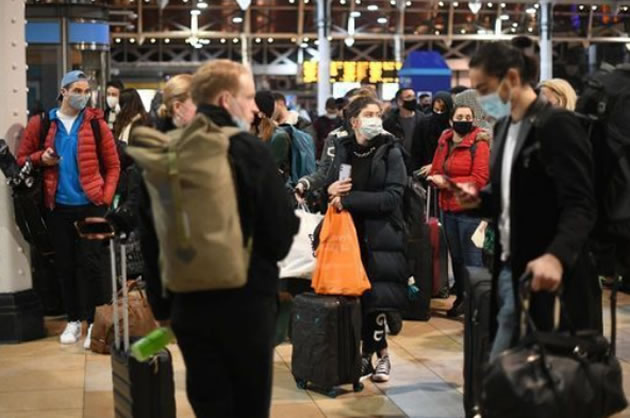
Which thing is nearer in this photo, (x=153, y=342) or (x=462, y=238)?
(x=153, y=342)

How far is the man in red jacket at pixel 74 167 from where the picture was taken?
7.21 meters

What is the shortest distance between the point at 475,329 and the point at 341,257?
38.6 inches

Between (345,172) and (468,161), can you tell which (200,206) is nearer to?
(345,172)

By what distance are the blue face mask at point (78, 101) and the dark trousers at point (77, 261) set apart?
664mm

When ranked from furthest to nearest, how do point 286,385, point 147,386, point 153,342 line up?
point 286,385 < point 147,386 < point 153,342

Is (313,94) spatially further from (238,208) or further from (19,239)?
(238,208)

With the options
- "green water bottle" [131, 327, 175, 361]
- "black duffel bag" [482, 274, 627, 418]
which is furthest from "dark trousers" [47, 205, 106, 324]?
"black duffel bag" [482, 274, 627, 418]

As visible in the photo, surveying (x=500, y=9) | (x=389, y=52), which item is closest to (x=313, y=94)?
(x=389, y=52)

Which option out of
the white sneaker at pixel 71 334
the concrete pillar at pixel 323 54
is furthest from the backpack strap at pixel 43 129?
the concrete pillar at pixel 323 54

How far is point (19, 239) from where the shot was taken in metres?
7.59

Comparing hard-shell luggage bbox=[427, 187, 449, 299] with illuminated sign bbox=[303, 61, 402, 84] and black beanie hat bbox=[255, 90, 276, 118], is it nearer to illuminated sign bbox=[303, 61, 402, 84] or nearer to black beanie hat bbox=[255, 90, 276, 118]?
black beanie hat bbox=[255, 90, 276, 118]

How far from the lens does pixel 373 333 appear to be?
→ 6.26m

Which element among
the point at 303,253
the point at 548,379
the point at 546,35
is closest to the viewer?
the point at 548,379

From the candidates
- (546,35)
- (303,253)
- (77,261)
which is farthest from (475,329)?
(546,35)
